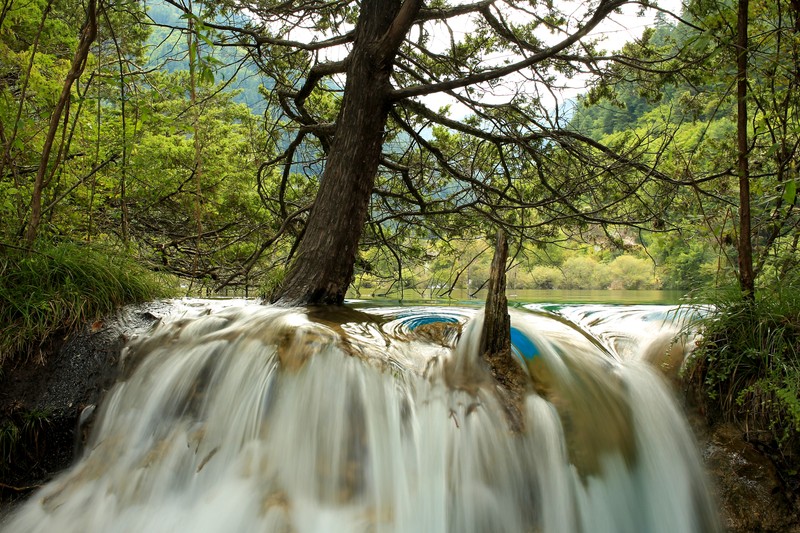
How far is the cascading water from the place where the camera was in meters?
2.42

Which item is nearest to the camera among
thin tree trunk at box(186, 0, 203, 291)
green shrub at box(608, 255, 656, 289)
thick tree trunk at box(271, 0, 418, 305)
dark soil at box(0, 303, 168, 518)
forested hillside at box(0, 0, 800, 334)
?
thin tree trunk at box(186, 0, 203, 291)

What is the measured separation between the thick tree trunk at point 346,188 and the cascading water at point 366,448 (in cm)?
115

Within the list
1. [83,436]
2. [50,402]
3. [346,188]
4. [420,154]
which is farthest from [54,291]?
[420,154]

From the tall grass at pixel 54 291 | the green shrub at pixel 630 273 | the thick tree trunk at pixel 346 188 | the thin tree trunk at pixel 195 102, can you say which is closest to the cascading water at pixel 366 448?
the tall grass at pixel 54 291

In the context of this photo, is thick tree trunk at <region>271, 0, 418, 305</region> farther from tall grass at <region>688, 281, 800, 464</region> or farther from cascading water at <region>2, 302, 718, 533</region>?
tall grass at <region>688, 281, 800, 464</region>

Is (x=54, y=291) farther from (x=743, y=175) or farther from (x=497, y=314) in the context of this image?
(x=743, y=175)

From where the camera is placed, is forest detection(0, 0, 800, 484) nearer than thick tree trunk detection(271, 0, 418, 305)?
Yes

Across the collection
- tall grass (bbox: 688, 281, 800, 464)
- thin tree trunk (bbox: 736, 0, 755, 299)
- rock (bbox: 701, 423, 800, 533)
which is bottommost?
rock (bbox: 701, 423, 800, 533)

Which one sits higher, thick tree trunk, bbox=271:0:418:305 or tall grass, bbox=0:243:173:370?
thick tree trunk, bbox=271:0:418:305

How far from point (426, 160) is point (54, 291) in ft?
15.0

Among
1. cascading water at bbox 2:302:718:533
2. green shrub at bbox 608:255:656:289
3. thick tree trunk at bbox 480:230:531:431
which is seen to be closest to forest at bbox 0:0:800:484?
cascading water at bbox 2:302:718:533

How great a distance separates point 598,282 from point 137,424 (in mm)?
25931

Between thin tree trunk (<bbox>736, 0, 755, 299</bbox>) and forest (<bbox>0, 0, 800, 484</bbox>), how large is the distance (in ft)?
0.05

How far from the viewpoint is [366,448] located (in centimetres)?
258
